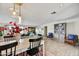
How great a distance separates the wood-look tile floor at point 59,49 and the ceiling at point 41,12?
397mm

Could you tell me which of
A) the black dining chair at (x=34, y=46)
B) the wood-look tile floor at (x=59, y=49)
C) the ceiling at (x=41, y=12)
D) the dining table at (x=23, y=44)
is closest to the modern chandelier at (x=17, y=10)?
the ceiling at (x=41, y=12)

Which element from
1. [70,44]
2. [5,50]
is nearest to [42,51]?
[70,44]

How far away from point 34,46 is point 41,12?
63cm

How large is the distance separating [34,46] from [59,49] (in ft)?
1.50

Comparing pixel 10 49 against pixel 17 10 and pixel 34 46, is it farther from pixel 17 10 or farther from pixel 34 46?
pixel 17 10

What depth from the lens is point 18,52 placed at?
157 cm

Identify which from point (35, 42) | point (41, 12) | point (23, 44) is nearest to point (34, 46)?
point (35, 42)

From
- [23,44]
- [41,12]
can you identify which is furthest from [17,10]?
[23,44]

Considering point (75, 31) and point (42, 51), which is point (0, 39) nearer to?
point (42, 51)

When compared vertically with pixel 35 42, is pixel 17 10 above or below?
above

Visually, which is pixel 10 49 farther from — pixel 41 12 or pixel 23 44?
pixel 41 12

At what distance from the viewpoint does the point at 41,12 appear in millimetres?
1542

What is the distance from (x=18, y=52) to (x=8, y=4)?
0.82m

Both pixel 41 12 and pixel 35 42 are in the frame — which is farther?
pixel 35 42
